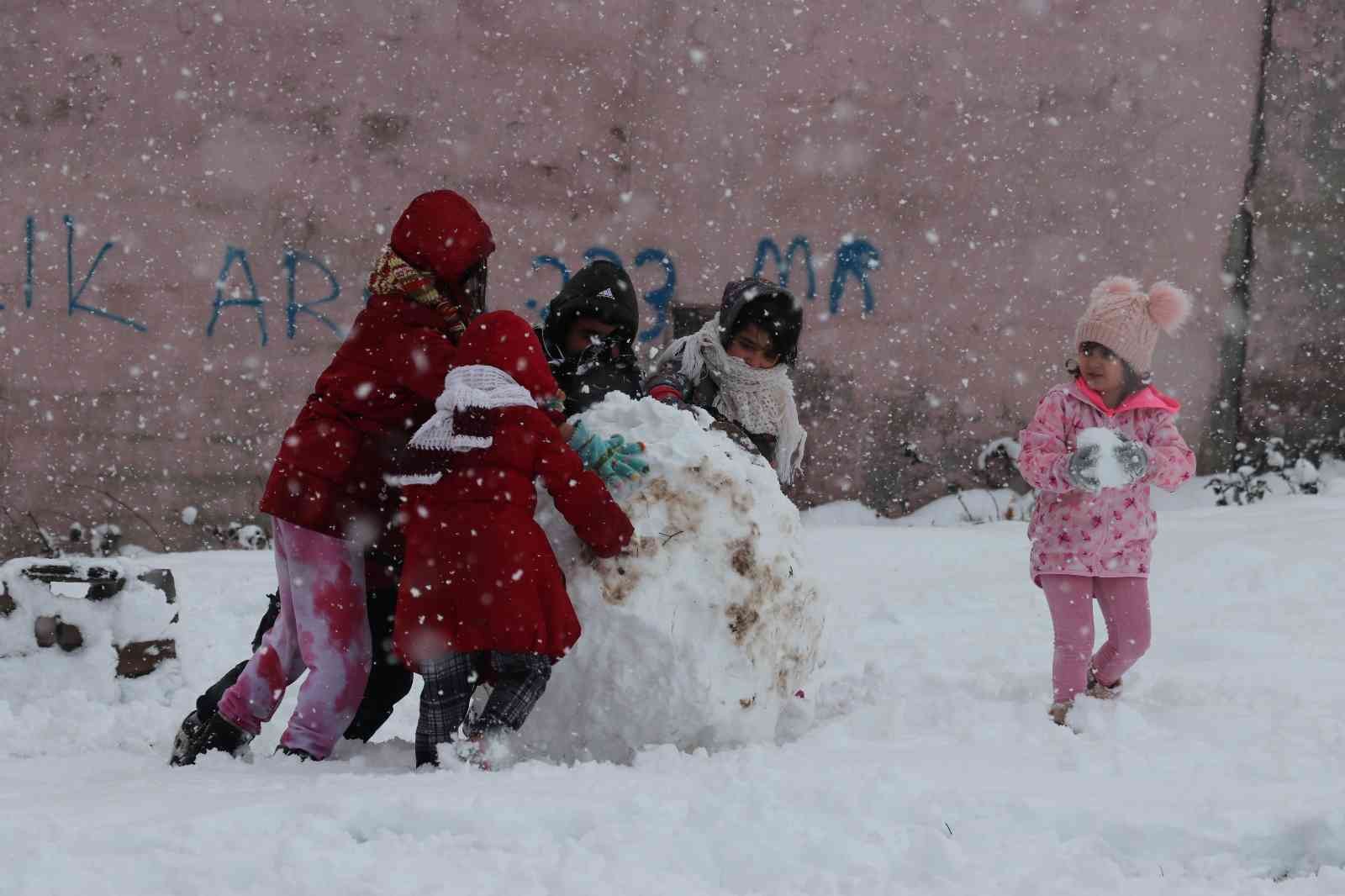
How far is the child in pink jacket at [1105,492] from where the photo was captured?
13.2ft

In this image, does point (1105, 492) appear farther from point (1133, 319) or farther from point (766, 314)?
point (766, 314)

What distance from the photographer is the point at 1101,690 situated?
4.15m

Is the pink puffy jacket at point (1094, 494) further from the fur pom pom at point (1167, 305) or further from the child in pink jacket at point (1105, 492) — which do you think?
the fur pom pom at point (1167, 305)

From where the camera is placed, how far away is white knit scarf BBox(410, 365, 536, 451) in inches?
120

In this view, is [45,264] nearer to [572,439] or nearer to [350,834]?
[572,439]

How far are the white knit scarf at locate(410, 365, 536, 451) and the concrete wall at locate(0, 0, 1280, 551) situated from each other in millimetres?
4228

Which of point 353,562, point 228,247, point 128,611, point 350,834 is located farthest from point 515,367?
point 228,247

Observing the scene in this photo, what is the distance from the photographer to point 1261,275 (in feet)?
27.4

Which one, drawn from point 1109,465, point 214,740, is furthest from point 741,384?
point 214,740

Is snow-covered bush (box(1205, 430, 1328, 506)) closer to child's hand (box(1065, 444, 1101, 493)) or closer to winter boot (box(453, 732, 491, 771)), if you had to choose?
child's hand (box(1065, 444, 1101, 493))

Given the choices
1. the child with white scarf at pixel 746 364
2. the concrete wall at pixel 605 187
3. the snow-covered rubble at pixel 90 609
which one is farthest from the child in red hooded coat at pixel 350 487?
the concrete wall at pixel 605 187

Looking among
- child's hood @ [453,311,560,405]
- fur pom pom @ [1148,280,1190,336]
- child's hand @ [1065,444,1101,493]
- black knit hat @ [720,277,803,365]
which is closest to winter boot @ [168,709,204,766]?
child's hood @ [453,311,560,405]

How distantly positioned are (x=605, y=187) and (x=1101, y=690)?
4.36m

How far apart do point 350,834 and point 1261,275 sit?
782cm
